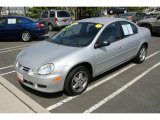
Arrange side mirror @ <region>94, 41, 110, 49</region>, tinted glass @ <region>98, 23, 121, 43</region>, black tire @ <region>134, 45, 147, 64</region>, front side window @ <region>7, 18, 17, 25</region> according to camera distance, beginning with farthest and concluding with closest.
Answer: front side window @ <region>7, 18, 17, 25</region> → black tire @ <region>134, 45, 147, 64</region> → tinted glass @ <region>98, 23, 121, 43</region> → side mirror @ <region>94, 41, 110, 49</region>

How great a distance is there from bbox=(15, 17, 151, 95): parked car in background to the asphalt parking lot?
10.5 inches

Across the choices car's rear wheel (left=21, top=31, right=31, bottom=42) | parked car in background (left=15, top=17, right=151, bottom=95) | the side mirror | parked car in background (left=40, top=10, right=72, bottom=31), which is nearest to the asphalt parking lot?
parked car in background (left=15, top=17, right=151, bottom=95)

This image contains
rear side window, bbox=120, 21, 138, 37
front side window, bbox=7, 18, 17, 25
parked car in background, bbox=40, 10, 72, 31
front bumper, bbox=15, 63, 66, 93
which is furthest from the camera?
parked car in background, bbox=40, 10, 72, 31

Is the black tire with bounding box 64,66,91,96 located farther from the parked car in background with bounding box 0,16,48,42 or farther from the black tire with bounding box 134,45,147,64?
the parked car in background with bounding box 0,16,48,42

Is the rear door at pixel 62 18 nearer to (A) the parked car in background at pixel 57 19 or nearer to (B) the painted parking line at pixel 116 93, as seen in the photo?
(A) the parked car in background at pixel 57 19

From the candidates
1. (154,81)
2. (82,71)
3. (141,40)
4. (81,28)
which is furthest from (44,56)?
(141,40)

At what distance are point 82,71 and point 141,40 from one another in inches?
107

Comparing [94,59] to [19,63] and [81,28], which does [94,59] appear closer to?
[81,28]

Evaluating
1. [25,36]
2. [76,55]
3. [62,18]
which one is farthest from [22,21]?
[76,55]

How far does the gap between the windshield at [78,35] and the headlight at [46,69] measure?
907 millimetres

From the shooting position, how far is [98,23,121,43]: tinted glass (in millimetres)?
5082

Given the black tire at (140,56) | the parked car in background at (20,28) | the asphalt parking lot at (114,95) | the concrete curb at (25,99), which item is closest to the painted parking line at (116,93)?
the asphalt parking lot at (114,95)

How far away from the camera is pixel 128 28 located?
6023 millimetres

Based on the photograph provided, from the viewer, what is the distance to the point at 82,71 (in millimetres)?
4570
